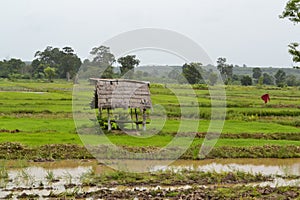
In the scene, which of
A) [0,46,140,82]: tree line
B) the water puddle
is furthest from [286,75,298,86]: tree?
the water puddle

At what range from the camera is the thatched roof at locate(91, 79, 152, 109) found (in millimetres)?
19969

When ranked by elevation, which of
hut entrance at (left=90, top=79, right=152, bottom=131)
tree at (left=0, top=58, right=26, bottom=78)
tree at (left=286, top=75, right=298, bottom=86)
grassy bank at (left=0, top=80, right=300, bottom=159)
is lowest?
grassy bank at (left=0, top=80, right=300, bottom=159)

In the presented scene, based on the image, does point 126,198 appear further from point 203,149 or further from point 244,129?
point 244,129

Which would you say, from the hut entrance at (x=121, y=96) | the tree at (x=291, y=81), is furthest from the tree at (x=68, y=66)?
the hut entrance at (x=121, y=96)

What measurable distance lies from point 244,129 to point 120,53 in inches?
409

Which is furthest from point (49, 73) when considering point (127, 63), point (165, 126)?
point (165, 126)

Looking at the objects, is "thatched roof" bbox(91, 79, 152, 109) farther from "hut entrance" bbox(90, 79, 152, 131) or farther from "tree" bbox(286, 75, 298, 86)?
"tree" bbox(286, 75, 298, 86)

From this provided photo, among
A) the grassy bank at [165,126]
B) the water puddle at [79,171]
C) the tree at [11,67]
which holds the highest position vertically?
the tree at [11,67]

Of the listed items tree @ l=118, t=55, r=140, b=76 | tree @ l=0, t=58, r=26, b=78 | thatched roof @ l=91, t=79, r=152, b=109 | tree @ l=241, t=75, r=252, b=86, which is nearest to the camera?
thatched roof @ l=91, t=79, r=152, b=109

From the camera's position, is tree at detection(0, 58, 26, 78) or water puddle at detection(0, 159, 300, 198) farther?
tree at detection(0, 58, 26, 78)

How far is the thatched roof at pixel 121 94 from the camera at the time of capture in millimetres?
19969

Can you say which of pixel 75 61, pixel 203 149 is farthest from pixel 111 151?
pixel 75 61

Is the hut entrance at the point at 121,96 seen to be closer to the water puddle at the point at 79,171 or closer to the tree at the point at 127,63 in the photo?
the water puddle at the point at 79,171

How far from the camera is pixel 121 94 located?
20.3 m
